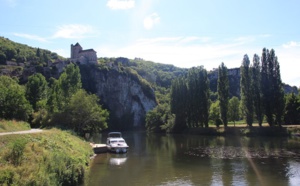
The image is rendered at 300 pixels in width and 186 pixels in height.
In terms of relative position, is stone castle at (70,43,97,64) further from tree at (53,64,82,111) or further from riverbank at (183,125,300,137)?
riverbank at (183,125,300,137)

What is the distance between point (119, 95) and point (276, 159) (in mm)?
135645

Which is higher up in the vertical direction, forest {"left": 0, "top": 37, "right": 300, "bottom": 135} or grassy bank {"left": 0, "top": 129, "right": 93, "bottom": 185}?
forest {"left": 0, "top": 37, "right": 300, "bottom": 135}

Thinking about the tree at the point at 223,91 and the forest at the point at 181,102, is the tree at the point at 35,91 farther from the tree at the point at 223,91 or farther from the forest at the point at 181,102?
the tree at the point at 223,91

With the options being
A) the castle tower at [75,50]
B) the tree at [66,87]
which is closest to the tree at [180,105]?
the tree at [66,87]

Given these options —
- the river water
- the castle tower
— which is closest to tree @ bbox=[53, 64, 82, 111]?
the river water

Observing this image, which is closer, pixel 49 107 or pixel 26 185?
pixel 26 185

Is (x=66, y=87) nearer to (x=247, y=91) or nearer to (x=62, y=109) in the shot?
(x=62, y=109)

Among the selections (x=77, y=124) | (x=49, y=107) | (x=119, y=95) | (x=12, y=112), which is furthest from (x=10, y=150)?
(x=119, y=95)

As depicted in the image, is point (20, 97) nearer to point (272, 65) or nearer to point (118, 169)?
point (118, 169)

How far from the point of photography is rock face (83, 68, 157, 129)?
16500cm

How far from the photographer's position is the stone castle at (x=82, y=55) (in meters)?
175

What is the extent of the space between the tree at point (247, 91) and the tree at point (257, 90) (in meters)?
1.04

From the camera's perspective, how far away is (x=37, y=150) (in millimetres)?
24969

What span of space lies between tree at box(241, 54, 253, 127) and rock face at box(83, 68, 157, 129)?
293ft
